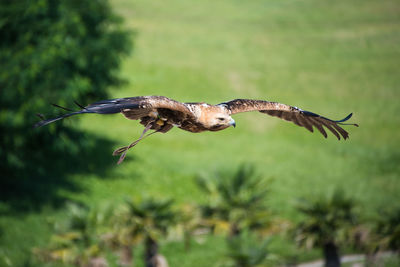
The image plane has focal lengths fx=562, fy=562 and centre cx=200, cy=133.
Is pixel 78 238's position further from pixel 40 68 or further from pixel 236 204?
pixel 40 68


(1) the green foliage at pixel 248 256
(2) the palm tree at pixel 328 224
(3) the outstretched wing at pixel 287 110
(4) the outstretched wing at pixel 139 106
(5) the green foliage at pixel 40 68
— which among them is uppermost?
(5) the green foliage at pixel 40 68

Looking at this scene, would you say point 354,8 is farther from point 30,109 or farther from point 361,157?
point 30,109

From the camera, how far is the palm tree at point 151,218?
19719 mm

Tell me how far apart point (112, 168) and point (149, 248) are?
50.4 feet

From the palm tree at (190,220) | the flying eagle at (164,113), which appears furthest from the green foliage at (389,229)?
the flying eagle at (164,113)

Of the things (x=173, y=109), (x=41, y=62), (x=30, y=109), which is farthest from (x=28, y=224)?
(x=173, y=109)

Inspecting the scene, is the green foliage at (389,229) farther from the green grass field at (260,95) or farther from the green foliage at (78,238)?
the green foliage at (78,238)

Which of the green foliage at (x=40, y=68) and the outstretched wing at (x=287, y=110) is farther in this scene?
the green foliage at (x=40, y=68)

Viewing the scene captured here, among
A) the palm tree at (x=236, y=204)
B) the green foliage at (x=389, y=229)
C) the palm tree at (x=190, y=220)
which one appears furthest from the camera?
the palm tree at (x=236, y=204)

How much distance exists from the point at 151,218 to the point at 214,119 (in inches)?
565

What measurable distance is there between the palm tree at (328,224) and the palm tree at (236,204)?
2.49m

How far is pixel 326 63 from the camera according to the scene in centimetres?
4722

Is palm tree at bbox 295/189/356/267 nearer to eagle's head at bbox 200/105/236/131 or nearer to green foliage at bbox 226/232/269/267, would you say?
green foliage at bbox 226/232/269/267

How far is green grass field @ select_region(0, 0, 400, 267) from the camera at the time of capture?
108 feet
